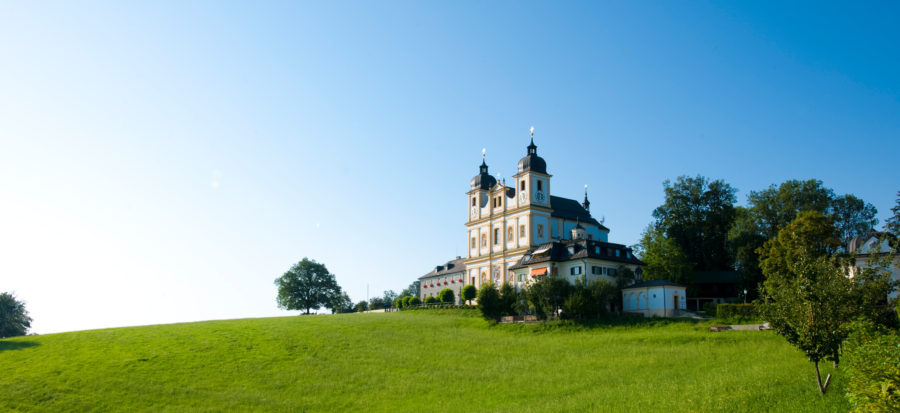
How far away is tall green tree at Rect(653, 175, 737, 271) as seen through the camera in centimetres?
7638

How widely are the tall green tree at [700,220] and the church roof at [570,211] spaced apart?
8.39 m

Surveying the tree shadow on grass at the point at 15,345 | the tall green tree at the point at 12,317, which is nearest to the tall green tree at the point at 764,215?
the tree shadow on grass at the point at 15,345

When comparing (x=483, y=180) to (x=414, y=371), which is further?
(x=483, y=180)

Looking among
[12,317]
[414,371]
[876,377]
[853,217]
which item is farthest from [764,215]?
[12,317]

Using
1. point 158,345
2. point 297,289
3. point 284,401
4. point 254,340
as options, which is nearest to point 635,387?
point 284,401

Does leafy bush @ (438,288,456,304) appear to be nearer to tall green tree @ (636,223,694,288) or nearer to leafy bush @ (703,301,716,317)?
tall green tree @ (636,223,694,288)

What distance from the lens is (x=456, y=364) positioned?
35000 mm

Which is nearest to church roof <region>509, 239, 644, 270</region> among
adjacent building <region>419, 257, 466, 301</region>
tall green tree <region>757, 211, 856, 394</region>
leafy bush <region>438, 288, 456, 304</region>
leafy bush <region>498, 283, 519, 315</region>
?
leafy bush <region>498, 283, 519, 315</region>

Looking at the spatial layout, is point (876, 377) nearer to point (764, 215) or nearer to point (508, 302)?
point (508, 302)

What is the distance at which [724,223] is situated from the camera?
253 ft

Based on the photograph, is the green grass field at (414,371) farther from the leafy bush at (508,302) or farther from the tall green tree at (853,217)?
the tall green tree at (853,217)

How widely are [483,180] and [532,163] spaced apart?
36.4ft

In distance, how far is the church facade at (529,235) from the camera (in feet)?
193

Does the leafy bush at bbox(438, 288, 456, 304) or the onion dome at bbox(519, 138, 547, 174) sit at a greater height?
the onion dome at bbox(519, 138, 547, 174)
